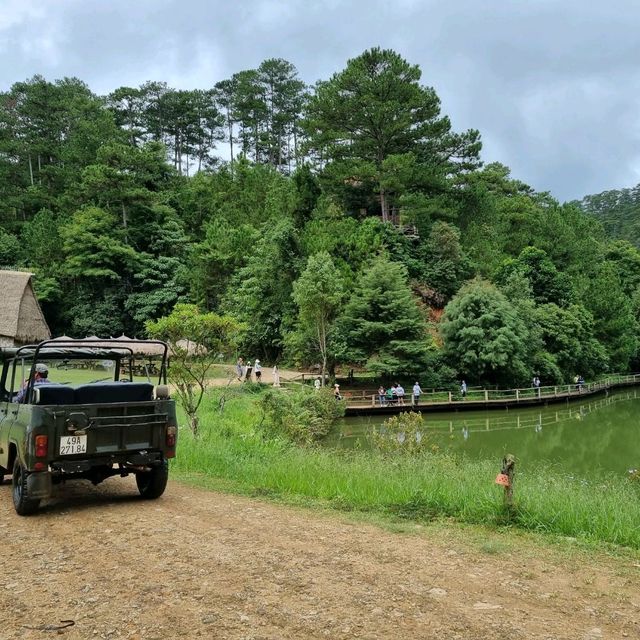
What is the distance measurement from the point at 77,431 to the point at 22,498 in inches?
34.9

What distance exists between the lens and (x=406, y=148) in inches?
1512

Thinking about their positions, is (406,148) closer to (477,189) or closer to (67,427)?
(477,189)

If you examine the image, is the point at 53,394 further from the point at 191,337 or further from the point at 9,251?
the point at 9,251

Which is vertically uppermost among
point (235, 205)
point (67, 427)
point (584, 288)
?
point (235, 205)

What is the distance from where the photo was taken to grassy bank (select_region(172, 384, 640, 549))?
5.25m

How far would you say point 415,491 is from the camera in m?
6.15

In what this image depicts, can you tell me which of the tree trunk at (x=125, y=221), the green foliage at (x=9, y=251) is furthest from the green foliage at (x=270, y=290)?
the green foliage at (x=9, y=251)

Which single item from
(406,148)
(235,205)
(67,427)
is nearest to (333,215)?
(406,148)

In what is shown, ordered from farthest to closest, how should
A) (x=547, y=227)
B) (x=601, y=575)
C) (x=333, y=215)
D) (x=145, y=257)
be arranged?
(x=547, y=227)
(x=145, y=257)
(x=333, y=215)
(x=601, y=575)

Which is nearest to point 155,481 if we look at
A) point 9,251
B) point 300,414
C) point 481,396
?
point 300,414

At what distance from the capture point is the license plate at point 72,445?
17.6 ft

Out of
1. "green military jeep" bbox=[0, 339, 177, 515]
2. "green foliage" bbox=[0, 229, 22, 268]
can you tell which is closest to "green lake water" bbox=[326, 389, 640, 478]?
"green military jeep" bbox=[0, 339, 177, 515]

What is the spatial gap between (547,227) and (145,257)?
108 ft

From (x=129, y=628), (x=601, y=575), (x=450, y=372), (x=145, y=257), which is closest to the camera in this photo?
(x=129, y=628)
